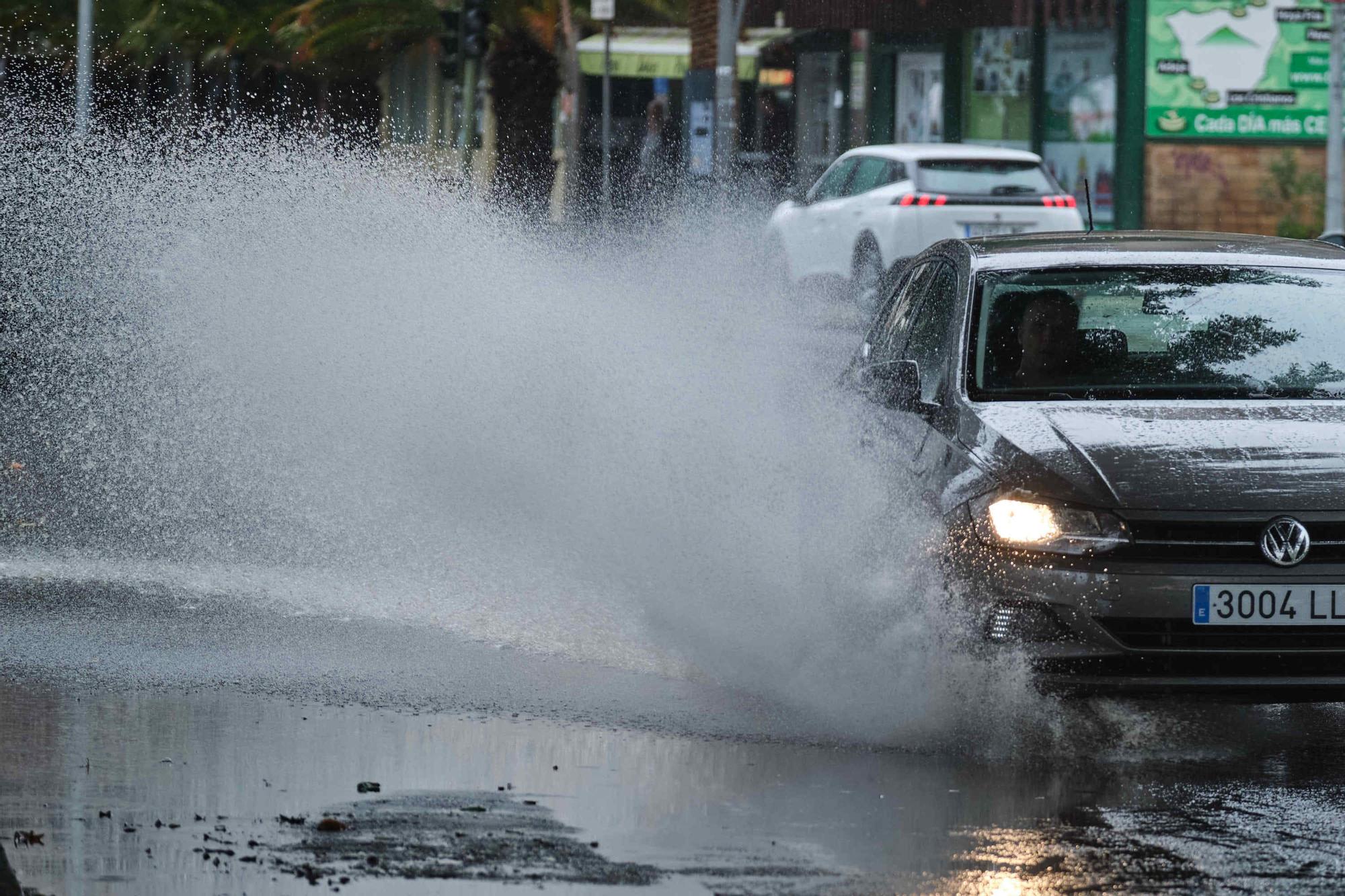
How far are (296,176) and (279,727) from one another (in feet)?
22.8

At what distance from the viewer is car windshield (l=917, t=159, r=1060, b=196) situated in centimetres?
2145

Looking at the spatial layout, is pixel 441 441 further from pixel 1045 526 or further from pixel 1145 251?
pixel 1045 526

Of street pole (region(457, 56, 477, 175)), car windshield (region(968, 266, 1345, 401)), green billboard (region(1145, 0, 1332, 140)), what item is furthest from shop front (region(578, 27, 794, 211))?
car windshield (region(968, 266, 1345, 401))

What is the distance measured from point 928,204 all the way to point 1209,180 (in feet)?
33.1

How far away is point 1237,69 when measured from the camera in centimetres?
2984

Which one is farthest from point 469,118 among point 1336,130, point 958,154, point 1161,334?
point 1161,334

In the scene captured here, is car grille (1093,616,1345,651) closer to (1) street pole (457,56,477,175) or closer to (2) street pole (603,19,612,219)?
(2) street pole (603,19,612,219)

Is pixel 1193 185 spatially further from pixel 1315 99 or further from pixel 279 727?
pixel 279 727

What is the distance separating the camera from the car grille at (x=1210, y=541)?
5895 millimetres

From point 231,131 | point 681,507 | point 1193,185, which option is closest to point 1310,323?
point 681,507

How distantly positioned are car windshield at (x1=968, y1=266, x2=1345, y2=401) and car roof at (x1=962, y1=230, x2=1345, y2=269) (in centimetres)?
5

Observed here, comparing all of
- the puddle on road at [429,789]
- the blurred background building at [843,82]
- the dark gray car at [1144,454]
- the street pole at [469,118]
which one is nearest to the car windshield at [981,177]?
the blurred background building at [843,82]

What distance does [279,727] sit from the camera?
6.22 metres

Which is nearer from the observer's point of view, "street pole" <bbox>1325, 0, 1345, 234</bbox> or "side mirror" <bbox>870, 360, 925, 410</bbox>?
"side mirror" <bbox>870, 360, 925, 410</bbox>
